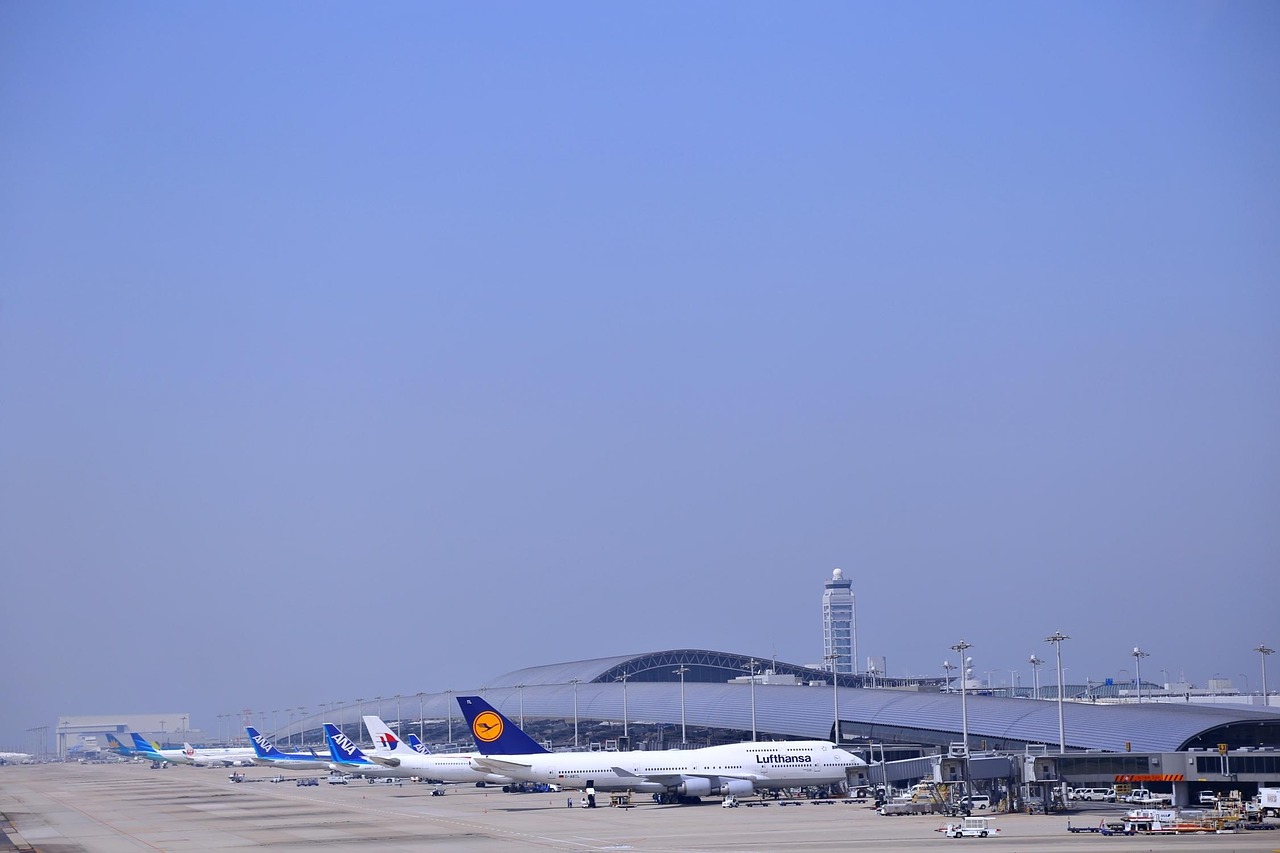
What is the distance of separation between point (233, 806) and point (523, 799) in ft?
65.3

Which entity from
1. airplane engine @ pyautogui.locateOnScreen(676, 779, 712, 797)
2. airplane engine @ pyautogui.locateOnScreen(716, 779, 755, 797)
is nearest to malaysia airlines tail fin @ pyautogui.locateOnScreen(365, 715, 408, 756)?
airplane engine @ pyautogui.locateOnScreen(676, 779, 712, 797)

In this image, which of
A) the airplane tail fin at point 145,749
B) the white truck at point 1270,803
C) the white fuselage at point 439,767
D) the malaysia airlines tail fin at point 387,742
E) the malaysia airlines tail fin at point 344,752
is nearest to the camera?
the white truck at point 1270,803

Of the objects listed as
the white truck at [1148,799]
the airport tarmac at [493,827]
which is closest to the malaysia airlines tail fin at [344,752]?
the airport tarmac at [493,827]

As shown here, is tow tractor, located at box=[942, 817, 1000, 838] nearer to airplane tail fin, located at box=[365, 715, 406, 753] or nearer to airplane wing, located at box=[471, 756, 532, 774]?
airplane wing, located at box=[471, 756, 532, 774]

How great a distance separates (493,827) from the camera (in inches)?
2469

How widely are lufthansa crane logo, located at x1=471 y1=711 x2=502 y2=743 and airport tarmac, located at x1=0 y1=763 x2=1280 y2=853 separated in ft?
14.1

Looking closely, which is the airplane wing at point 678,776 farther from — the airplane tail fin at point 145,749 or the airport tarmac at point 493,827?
the airplane tail fin at point 145,749

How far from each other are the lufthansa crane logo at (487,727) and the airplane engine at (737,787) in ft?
46.4

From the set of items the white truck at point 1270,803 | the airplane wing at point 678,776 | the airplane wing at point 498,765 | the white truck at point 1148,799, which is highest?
the white truck at point 1270,803

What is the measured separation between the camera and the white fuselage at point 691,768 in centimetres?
7856

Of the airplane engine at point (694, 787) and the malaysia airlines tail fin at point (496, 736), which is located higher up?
the malaysia airlines tail fin at point (496, 736)

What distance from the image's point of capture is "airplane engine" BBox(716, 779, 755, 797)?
7856 cm

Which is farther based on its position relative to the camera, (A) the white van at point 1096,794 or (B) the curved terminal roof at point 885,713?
(B) the curved terminal roof at point 885,713

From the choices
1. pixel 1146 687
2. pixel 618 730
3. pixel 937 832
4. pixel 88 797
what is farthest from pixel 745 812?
pixel 1146 687
